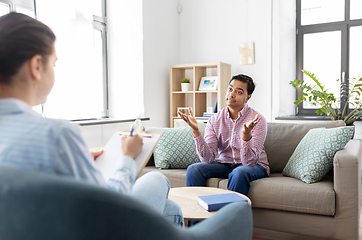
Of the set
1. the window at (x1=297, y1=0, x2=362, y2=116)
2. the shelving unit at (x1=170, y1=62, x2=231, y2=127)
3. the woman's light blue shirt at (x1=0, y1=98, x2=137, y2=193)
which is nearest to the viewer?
the woman's light blue shirt at (x1=0, y1=98, x2=137, y2=193)

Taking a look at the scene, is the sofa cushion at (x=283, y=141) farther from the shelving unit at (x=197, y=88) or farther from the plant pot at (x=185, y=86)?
the plant pot at (x=185, y=86)

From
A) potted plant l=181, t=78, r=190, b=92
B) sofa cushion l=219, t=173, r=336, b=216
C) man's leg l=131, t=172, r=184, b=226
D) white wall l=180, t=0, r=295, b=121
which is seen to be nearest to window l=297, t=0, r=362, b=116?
white wall l=180, t=0, r=295, b=121

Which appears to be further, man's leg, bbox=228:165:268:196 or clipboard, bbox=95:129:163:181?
man's leg, bbox=228:165:268:196

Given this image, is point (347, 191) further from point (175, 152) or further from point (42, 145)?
point (42, 145)

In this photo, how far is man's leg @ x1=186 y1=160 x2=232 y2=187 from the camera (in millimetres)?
2213

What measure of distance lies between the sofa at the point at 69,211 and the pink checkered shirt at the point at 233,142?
166cm

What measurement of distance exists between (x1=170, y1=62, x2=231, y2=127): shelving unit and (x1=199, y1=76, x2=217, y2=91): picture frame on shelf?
0.05m

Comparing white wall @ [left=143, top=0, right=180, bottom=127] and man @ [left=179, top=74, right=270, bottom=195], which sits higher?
white wall @ [left=143, top=0, right=180, bottom=127]

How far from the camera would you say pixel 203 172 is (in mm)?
2230

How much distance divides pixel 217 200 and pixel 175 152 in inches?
41.9

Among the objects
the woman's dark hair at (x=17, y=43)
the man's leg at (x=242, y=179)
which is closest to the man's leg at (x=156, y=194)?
the woman's dark hair at (x=17, y=43)

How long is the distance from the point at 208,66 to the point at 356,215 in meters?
2.94

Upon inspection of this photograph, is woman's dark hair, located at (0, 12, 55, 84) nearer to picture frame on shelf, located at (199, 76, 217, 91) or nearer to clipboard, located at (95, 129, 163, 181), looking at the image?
clipboard, located at (95, 129, 163, 181)

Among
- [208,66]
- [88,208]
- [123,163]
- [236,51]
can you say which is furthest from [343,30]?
[88,208]
